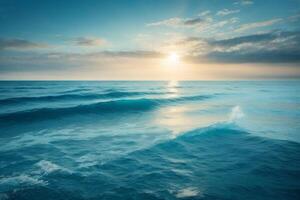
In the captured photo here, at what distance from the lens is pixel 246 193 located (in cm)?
499

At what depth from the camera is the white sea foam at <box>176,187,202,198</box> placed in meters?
4.93

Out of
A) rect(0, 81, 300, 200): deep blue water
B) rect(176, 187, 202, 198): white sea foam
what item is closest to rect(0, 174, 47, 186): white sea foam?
rect(0, 81, 300, 200): deep blue water

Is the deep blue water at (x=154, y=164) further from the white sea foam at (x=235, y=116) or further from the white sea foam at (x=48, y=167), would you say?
the white sea foam at (x=235, y=116)

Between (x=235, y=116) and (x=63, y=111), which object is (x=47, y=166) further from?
(x=63, y=111)

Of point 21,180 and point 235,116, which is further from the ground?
point 235,116

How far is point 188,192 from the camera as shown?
16.6ft

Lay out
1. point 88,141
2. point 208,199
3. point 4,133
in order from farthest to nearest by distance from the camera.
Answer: point 4,133 → point 88,141 → point 208,199

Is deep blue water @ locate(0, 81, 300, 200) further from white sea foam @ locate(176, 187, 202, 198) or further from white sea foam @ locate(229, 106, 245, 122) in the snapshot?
white sea foam @ locate(229, 106, 245, 122)

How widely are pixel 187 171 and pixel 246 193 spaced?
181cm

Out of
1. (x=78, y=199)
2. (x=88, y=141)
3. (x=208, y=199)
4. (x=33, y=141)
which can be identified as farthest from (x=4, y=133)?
(x=208, y=199)

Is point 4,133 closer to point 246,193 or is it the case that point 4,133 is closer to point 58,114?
point 58,114

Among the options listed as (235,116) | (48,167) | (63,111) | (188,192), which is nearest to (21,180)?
(48,167)

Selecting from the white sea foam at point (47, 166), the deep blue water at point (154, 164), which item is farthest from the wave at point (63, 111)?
→ the white sea foam at point (47, 166)

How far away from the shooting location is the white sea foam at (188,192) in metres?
4.93
